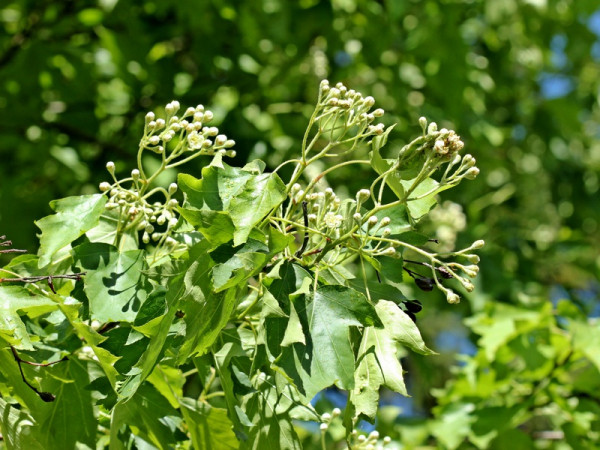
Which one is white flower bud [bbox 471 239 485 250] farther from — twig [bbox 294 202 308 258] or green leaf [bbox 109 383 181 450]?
green leaf [bbox 109 383 181 450]

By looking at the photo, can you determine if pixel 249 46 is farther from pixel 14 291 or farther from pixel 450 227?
pixel 14 291

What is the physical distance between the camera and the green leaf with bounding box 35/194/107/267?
1.33 metres

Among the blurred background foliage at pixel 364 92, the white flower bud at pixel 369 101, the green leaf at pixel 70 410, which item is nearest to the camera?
the white flower bud at pixel 369 101

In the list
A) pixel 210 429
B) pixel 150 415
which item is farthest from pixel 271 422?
pixel 150 415

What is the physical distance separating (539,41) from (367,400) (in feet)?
14.1

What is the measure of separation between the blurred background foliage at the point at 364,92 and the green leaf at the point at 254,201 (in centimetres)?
172

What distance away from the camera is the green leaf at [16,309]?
1146mm

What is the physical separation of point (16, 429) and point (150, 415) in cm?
24

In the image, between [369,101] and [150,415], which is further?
[150,415]

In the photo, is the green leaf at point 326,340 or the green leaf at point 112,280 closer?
the green leaf at point 326,340

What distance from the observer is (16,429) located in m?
1.30

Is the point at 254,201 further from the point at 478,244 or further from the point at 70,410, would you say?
the point at 70,410

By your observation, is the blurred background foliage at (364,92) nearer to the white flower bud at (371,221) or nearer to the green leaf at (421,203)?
the green leaf at (421,203)

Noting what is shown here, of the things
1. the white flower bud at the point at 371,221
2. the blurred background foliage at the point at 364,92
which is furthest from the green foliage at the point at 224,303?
the blurred background foliage at the point at 364,92
